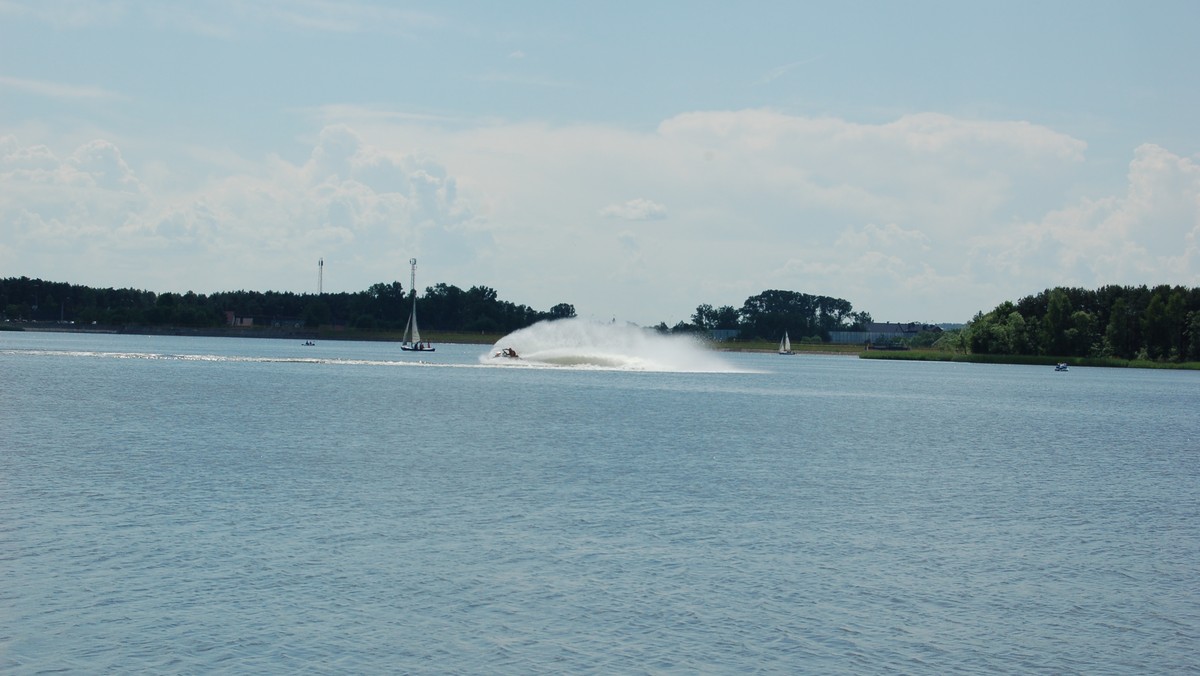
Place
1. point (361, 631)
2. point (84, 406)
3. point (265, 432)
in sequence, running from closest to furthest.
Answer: point (361, 631) < point (265, 432) < point (84, 406)

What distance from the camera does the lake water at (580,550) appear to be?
25.3 meters

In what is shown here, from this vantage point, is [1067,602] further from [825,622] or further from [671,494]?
[671,494]

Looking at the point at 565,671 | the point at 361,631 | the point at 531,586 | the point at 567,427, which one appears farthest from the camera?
the point at 567,427

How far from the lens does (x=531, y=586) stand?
30500 millimetres

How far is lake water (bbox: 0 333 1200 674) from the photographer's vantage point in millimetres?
25344

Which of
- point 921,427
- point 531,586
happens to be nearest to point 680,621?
point 531,586

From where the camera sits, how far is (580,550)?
35.6 m

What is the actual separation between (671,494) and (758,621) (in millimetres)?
21155

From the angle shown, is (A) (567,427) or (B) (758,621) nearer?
(B) (758,621)

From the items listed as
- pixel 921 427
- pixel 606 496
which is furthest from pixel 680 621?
pixel 921 427

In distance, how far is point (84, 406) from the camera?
299 feet

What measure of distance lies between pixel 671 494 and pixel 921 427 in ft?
164

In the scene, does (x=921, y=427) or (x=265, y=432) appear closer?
(x=265, y=432)

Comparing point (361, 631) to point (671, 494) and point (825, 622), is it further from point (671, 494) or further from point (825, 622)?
point (671, 494)
